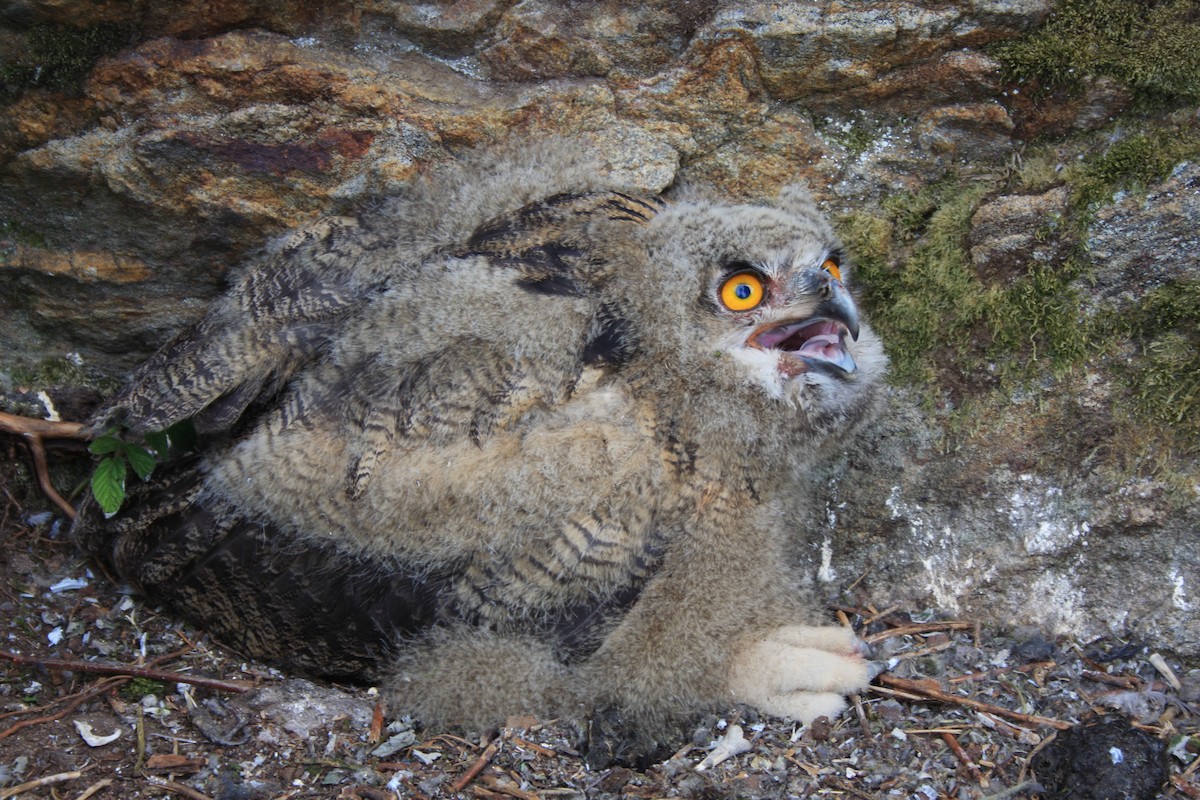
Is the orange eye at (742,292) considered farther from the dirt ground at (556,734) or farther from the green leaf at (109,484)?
the green leaf at (109,484)

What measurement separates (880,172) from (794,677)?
174 cm

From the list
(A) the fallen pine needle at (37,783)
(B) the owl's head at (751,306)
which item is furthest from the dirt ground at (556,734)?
(B) the owl's head at (751,306)

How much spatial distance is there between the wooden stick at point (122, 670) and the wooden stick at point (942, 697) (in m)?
2.00

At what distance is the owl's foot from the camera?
2.85 m

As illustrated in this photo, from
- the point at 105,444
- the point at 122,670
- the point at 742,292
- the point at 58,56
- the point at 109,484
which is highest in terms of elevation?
the point at 58,56

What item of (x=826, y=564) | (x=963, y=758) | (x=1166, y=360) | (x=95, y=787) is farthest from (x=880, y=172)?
(x=95, y=787)

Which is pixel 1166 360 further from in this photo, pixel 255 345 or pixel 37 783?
pixel 37 783

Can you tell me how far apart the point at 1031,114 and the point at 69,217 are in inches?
131

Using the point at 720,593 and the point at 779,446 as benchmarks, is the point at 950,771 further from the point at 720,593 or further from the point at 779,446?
the point at 779,446

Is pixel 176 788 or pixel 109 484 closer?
pixel 176 788

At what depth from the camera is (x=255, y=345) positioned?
119 inches

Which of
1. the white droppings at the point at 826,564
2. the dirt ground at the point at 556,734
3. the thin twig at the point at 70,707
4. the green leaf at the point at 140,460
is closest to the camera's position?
the dirt ground at the point at 556,734

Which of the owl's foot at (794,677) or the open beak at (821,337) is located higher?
the open beak at (821,337)

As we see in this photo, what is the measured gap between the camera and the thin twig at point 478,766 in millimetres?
2654
